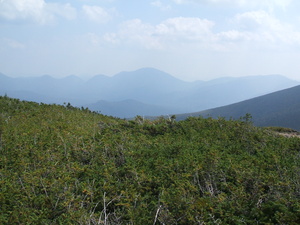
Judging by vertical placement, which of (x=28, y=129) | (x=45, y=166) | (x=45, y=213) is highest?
(x=28, y=129)

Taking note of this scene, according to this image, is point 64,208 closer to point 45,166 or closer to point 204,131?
point 45,166

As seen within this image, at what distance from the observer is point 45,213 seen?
16.7 feet

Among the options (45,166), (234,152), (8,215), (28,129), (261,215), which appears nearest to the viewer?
(261,215)

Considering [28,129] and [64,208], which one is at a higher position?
[28,129]

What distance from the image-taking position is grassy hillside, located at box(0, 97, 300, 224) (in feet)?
15.7

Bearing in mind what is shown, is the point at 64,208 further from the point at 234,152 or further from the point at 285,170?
the point at 234,152

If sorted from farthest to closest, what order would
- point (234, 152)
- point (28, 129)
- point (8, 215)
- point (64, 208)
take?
1. point (28, 129)
2. point (234, 152)
3. point (64, 208)
4. point (8, 215)

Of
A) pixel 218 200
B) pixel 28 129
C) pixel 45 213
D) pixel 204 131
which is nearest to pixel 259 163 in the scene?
pixel 218 200

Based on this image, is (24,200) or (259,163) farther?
(259,163)

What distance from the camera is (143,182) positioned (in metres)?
6.34

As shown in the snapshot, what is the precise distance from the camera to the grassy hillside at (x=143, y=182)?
4.79 metres

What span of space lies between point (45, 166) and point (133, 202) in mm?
3082

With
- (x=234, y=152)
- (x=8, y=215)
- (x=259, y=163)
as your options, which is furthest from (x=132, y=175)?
(x=234, y=152)

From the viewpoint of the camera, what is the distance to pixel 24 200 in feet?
17.9
